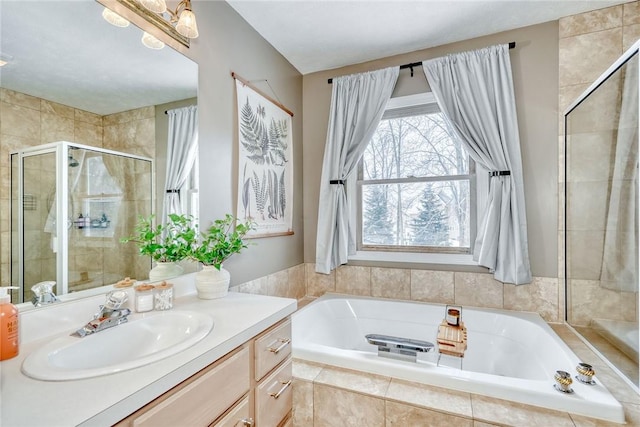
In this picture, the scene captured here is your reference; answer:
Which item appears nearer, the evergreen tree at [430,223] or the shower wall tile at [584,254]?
the shower wall tile at [584,254]

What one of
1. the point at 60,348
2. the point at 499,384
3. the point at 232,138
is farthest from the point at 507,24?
Answer: the point at 60,348

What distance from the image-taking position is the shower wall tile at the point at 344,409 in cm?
124

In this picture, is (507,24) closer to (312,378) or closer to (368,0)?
(368,0)

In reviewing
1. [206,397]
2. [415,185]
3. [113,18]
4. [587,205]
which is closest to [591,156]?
[587,205]

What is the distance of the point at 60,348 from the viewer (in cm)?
A: 84

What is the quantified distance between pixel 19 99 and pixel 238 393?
3.81ft

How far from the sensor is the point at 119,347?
3.25 ft

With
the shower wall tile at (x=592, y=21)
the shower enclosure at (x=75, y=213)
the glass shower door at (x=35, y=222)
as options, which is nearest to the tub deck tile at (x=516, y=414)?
the shower enclosure at (x=75, y=213)

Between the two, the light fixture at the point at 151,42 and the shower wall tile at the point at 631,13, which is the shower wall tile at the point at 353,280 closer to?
the light fixture at the point at 151,42

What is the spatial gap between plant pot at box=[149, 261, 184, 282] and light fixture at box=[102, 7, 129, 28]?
1.01 metres

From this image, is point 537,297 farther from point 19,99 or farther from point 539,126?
point 19,99

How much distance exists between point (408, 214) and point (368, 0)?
1529mm

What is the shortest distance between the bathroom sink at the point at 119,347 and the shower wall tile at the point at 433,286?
5.70 feet

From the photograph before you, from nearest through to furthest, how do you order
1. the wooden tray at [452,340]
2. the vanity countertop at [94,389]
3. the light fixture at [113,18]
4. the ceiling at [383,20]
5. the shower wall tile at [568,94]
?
the vanity countertop at [94,389] < the light fixture at [113,18] < the wooden tray at [452,340] < the ceiling at [383,20] < the shower wall tile at [568,94]
